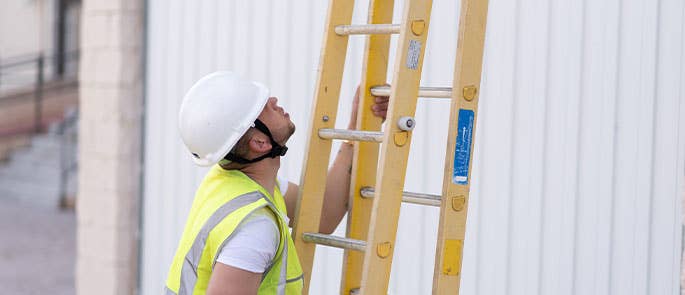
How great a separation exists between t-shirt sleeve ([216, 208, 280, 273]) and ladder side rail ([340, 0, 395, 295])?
0.56 metres

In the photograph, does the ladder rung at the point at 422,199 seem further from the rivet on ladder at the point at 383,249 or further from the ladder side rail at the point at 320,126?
the ladder side rail at the point at 320,126

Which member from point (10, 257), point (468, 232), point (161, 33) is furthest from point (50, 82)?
point (468, 232)

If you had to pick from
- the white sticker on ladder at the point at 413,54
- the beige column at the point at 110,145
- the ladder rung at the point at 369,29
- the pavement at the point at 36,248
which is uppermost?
the ladder rung at the point at 369,29

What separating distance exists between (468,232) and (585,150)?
25.7 inches

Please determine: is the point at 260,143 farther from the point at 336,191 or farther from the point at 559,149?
the point at 559,149

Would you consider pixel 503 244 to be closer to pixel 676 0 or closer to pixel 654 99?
pixel 654 99

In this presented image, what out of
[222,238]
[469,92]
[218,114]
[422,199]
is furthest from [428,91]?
[222,238]

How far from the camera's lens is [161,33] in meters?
5.49

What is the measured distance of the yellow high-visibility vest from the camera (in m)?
2.71

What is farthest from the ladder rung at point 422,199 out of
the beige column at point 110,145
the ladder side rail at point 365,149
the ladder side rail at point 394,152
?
the beige column at point 110,145

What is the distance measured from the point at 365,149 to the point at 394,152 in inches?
19.7

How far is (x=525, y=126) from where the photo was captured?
4078 millimetres

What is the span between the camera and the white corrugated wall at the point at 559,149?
147 inches

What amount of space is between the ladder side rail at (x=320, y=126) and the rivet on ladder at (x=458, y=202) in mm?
523
